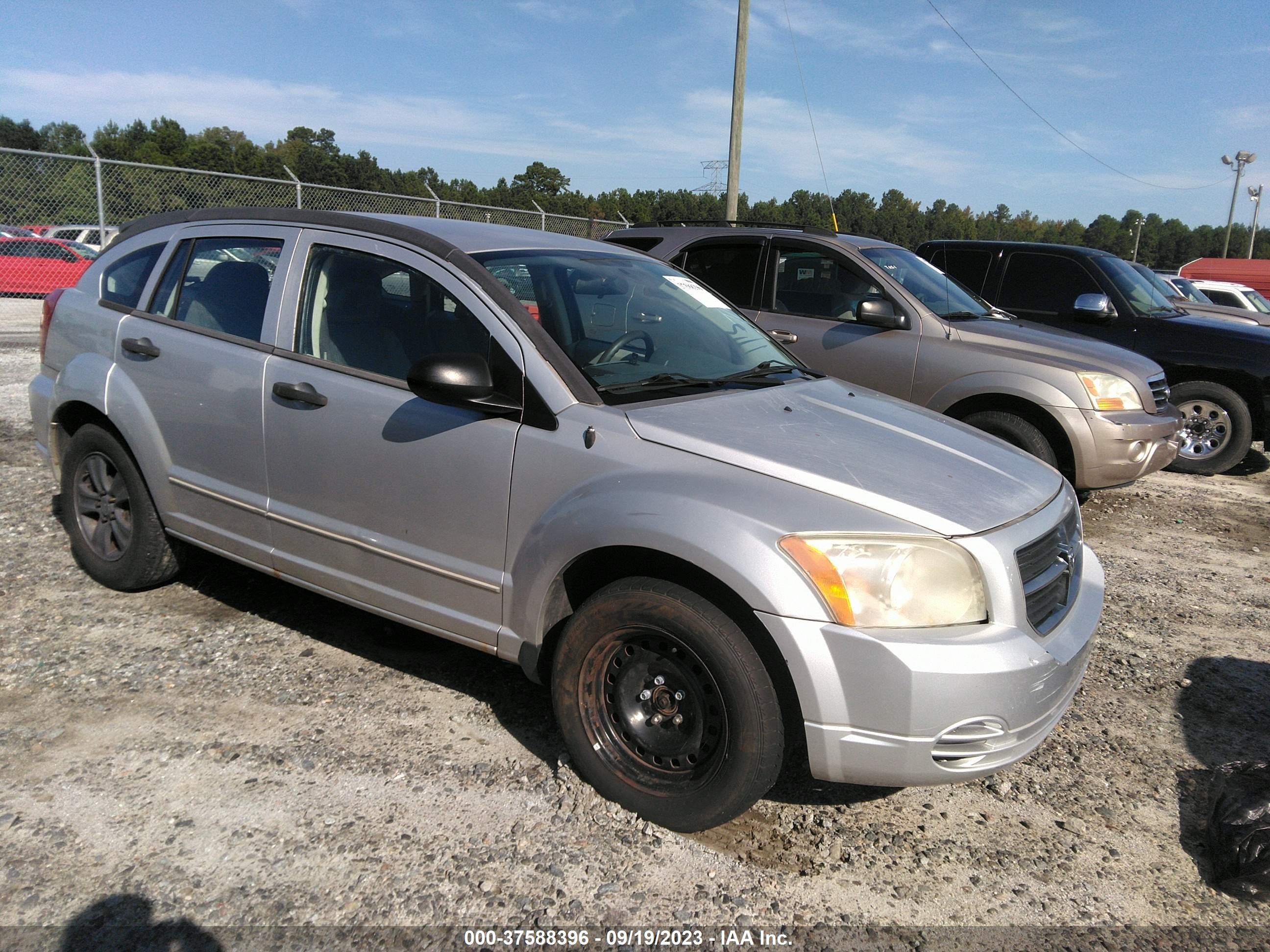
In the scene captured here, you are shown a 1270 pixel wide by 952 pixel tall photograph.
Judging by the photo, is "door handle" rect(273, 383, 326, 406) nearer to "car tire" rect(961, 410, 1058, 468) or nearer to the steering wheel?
the steering wheel

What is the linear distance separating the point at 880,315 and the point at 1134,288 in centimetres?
382

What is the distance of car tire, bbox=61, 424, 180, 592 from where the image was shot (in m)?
4.22

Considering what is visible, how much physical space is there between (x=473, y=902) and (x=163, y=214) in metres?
3.51

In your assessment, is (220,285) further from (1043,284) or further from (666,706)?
(1043,284)

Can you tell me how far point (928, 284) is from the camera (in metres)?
6.95

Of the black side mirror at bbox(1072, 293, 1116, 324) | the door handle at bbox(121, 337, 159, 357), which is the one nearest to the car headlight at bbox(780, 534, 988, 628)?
the door handle at bbox(121, 337, 159, 357)

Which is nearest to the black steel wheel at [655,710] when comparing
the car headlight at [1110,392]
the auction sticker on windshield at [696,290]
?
the auction sticker on windshield at [696,290]

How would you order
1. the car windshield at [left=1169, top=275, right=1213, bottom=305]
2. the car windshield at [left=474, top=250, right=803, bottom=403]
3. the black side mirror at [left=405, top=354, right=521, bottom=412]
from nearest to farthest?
the black side mirror at [left=405, top=354, right=521, bottom=412] → the car windshield at [left=474, top=250, right=803, bottom=403] → the car windshield at [left=1169, top=275, right=1213, bottom=305]

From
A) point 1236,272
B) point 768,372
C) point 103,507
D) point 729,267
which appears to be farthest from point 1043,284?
point 1236,272

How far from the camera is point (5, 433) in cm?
729

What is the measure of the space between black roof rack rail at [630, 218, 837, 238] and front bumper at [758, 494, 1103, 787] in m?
4.93

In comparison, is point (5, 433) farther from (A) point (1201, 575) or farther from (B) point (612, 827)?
(A) point (1201, 575)

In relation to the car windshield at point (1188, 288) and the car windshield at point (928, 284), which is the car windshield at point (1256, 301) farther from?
the car windshield at point (928, 284)

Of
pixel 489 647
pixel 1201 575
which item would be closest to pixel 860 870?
pixel 489 647
